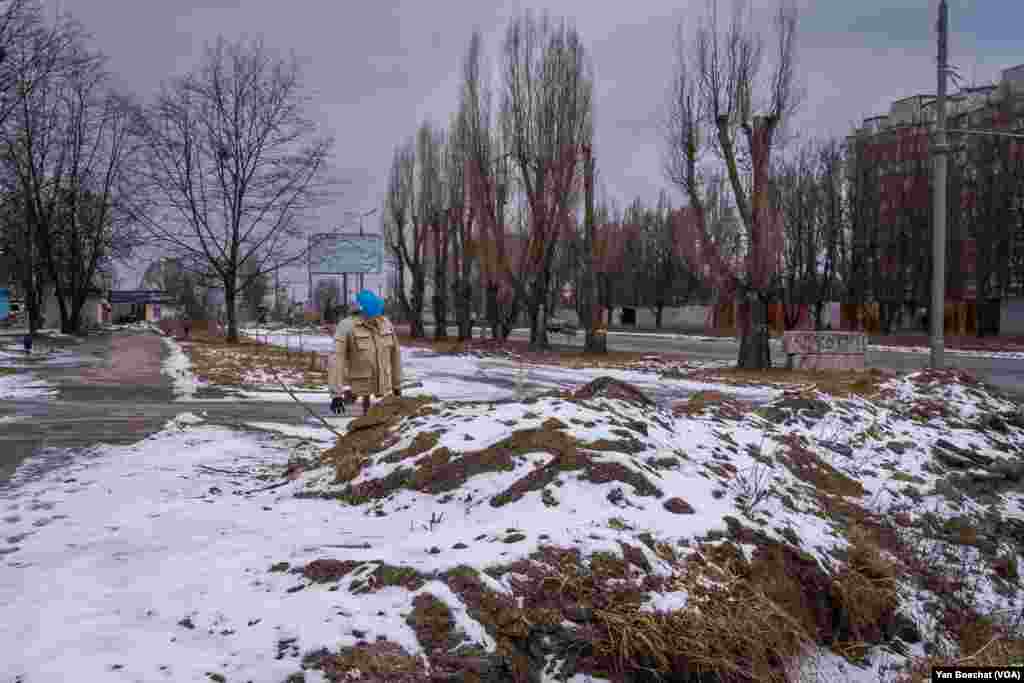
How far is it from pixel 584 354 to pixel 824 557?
22291mm

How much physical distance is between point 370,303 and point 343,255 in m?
25.2

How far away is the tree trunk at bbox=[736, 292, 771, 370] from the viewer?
18.6 m

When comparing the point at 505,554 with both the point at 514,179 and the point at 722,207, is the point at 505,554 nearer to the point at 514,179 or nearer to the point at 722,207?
the point at 514,179

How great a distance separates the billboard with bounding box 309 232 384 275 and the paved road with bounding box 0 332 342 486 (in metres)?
14.9

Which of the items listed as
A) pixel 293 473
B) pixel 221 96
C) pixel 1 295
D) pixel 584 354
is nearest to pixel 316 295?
pixel 1 295

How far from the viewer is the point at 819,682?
305 cm

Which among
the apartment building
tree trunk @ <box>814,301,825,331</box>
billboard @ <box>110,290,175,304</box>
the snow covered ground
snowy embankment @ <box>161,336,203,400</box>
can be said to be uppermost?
the apartment building

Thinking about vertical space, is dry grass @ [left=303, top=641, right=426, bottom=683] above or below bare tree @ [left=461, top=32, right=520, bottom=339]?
below

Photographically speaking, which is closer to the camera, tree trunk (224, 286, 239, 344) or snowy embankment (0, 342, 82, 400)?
snowy embankment (0, 342, 82, 400)

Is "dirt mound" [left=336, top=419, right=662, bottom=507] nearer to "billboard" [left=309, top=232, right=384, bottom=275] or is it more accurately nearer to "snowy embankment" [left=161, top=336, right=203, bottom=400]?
"snowy embankment" [left=161, top=336, right=203, bottom=400]

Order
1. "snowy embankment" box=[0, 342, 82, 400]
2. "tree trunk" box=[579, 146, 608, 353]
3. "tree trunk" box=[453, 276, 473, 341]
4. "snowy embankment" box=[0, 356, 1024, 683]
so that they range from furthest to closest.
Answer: "tree trunk" box=[453, 276, 473, 341]
"tree trunk" box=[579, 146, 608, 353]
"snowy embankment" box=[0, 342, 82, 400]
"snowy embankment" box=[0, 356, 1024, 683]

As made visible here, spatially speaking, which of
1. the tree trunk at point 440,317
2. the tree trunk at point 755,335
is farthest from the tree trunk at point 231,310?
the tree trunk at point 755,335

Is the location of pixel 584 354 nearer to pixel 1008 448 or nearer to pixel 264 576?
pixel 1008 448

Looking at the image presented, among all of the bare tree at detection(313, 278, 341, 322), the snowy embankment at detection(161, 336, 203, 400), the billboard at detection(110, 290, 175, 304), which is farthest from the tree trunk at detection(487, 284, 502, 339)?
the billboard at detection(110, 290, 175, 304)
